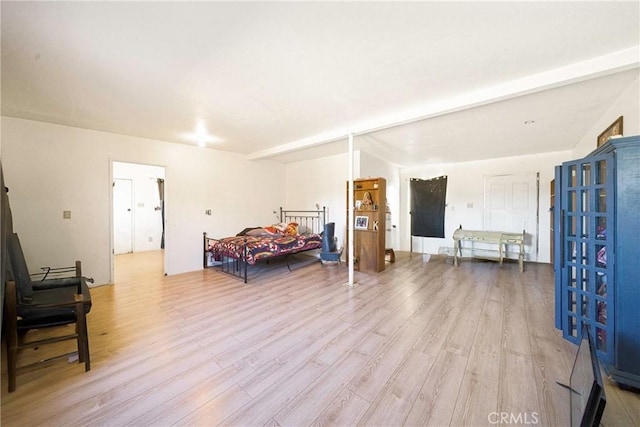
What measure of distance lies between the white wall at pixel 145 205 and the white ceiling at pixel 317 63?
Answer: 3750mm

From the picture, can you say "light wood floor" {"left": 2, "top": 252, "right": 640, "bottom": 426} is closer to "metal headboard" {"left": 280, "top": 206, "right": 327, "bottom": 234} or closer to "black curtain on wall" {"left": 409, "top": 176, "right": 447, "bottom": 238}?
"metal headboard" {"left": 280, "top": 206, "right": 327, "bottom": 234}

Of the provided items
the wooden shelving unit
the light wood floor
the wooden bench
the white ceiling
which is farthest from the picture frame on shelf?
the wooden shelving unit

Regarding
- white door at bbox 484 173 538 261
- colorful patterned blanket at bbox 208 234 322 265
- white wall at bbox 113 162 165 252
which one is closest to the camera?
colorful patterned blanket at bbox 208 234 322 265

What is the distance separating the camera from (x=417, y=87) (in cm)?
243

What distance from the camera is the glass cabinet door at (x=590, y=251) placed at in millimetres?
1729

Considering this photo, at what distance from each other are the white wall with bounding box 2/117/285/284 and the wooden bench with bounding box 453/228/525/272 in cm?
522

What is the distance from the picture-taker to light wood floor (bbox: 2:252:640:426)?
1443mm

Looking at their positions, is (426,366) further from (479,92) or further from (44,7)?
(44,7)

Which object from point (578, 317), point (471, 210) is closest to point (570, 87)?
point (578, 317)

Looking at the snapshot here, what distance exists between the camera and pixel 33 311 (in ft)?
5.94

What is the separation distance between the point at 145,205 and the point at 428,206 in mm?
8116

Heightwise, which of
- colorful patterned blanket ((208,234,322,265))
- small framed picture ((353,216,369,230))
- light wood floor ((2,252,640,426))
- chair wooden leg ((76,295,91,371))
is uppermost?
small framed picture ((353,216,369,230))

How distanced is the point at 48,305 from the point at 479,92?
→ 14.2 feet

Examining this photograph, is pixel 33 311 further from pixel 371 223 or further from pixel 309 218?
pixel 309 218
